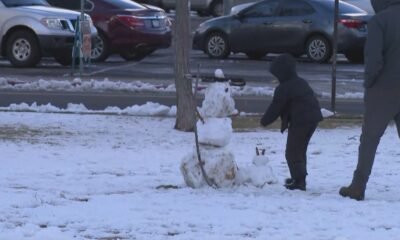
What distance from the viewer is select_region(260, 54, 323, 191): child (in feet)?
28.3

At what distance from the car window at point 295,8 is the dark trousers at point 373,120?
15.5 m

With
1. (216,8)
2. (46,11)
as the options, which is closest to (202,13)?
(216,8)

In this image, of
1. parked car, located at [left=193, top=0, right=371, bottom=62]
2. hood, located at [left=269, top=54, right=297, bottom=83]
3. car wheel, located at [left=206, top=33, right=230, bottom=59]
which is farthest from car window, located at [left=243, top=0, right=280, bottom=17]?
hood, located at [left=269, top=54, right=297, bottom=83]

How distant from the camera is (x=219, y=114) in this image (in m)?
8.44

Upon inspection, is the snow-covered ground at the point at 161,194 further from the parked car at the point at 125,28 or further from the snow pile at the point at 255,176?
the parked car at the point at 125,28

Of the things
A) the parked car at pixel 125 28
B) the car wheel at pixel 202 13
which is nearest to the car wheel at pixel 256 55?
the parked car at pixel 125 28

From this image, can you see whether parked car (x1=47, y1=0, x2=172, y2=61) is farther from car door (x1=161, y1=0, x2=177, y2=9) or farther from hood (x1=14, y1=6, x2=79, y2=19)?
car door (x1=161, y1=0, x2=177, y2=9)

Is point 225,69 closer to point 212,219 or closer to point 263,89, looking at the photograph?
point 263,89

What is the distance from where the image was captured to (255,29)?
78.3 feet

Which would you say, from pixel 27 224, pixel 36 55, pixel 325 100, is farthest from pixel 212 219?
pixel 36 55

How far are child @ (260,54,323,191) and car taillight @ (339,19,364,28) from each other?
14.3 meters

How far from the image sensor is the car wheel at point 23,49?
68.3 ft

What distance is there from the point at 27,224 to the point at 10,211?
499 mm

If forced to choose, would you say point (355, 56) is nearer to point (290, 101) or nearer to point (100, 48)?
point (100, 48)
